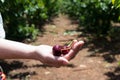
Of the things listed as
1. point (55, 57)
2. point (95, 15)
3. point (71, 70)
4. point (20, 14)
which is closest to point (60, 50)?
point (55, 57)

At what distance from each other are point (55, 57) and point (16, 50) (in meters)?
0.23

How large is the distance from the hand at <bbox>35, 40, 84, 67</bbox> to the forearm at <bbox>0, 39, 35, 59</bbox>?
4cm

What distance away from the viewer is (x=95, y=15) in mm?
7363

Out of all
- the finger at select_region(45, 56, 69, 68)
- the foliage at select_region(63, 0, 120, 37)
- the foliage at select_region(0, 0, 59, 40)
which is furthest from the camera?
the foliage at select_region(63, 0, 120, 37)

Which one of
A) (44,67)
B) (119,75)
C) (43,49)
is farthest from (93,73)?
(43,49)

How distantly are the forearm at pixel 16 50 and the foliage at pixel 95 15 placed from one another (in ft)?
16.4

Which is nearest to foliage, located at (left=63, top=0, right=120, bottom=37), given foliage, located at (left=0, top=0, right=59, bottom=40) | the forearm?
foliage, located at (left=0, top=0, right=59, bottom=40)

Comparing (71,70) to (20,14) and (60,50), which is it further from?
(60,50)

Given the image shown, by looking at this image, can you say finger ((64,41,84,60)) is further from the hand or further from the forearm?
the forearm

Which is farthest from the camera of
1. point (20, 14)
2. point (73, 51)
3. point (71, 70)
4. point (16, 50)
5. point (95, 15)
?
point (95, 15)

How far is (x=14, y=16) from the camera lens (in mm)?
6629

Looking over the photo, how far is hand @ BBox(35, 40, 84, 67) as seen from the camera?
186 cm

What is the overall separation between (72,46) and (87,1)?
5407 millimetres

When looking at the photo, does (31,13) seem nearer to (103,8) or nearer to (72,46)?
(103,8)
